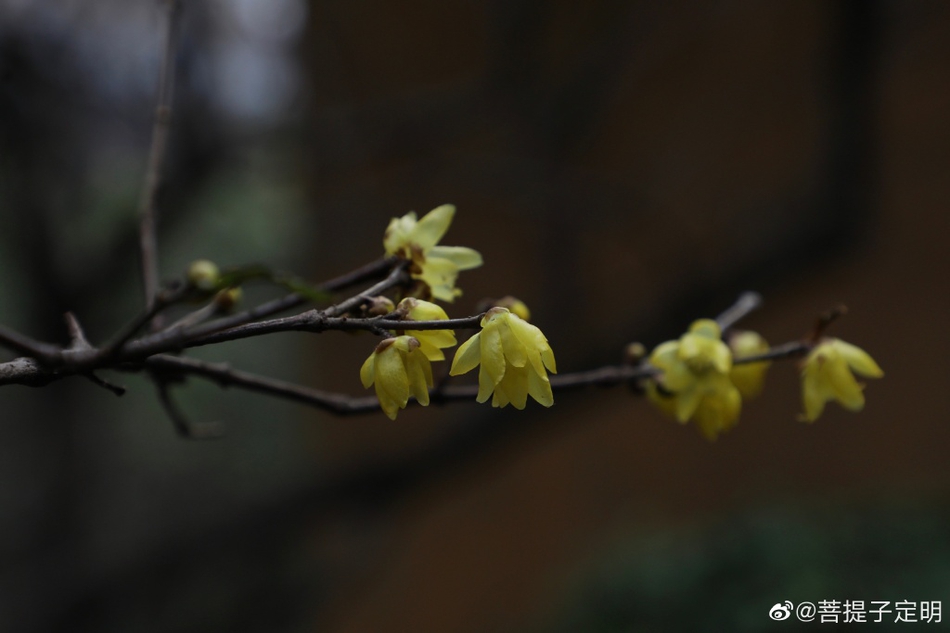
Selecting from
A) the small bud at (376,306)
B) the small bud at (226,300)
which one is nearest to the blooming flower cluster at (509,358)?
the small bud at (376,306)

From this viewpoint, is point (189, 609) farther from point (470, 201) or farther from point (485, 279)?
point (470, 201)

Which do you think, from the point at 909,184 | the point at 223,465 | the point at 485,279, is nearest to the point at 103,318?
the point at 485,279

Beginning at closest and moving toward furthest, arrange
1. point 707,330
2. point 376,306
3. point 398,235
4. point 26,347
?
point 26,347 < point 376,306 < point 398,235 < point 707,330

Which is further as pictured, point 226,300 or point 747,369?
point 747,369

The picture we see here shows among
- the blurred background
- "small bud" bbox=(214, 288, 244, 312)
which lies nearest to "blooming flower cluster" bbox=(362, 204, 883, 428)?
"small bud" bbox=(214, 288, 244, 312)

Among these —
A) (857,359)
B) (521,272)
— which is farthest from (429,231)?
(521,272)

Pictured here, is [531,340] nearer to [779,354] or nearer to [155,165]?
[779,354]
